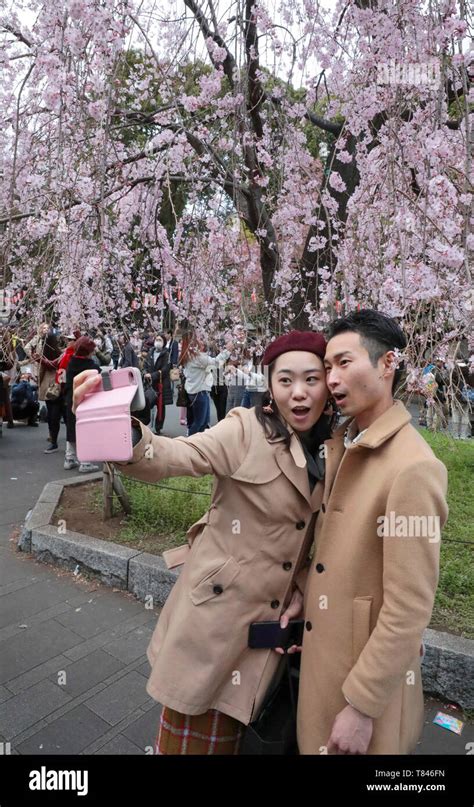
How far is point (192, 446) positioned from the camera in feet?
5.02

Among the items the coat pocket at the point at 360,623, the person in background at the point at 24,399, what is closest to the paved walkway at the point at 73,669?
the coat pocket at the point at 360,623

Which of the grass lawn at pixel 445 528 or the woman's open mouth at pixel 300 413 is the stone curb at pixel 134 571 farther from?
the woman's open mouth at pixel 300 413

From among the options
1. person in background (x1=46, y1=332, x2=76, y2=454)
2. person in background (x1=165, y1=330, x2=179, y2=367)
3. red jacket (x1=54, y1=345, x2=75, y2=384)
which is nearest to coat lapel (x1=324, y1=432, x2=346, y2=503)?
red jacket (x1=54, y1=345, x2=75, y2=384)

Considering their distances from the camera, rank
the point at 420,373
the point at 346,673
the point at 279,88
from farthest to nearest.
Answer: the point at 279,88 → the point at 420,373 → the point at 346,673

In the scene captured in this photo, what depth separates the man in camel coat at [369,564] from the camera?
4.23 ft

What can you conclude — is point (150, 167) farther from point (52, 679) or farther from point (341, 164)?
point (52, 679)

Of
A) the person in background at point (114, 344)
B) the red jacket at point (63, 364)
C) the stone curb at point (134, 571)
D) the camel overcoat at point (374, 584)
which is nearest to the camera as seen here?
the camel overcoat at point (374, 584)

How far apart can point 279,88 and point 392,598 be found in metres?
4.17

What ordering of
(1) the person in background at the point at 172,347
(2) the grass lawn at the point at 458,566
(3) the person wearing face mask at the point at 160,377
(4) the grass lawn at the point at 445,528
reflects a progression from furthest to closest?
1. (1) the person in background at the point at 172,347
2. (3) the person wearing face mask at the point at 160,377
3. (4) the grass lawn at the point at 445,528
4. (2) the grass lawn at the point at 458,566

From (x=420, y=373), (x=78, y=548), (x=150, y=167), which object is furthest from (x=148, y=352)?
(x=420, y=373)

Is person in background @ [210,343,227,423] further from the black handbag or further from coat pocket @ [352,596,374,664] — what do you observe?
coat pocket @ [352,596,374,664]

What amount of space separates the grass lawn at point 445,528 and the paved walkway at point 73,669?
0.58m

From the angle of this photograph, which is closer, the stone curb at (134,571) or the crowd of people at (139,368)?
the stone curb at (134,571)

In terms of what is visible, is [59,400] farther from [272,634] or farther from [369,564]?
[369,564]
